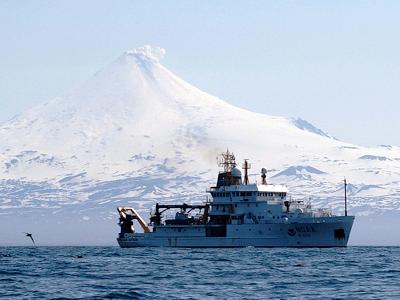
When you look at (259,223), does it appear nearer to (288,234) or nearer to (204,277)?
(288,234)

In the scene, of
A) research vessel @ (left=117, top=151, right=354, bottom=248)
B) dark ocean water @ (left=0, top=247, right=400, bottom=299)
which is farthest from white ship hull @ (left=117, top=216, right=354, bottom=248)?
dark ocean water @ (left=0, top=247, right=400, bottom=299)

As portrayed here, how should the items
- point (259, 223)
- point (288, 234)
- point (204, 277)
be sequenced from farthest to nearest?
point (288, 234)
point (259, 223)
point (204, 277)

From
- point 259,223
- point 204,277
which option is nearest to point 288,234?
point 259,223

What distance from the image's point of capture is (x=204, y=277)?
289ft

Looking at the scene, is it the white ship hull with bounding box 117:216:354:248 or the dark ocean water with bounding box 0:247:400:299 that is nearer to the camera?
the dark ocean water with bounding box 0:247:400:299

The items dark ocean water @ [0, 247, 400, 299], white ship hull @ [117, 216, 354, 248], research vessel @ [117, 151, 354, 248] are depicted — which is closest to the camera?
dark ocean water @ [0, 247, 400, 299]

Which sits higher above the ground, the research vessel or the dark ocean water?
the research vessel

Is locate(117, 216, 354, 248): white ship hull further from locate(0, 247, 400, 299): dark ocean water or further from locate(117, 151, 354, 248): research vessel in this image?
locate(0, 247, 400, 299): dark ocean water

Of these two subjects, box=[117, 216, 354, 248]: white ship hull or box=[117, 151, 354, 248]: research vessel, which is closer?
box=[117, 216, 354, 248]: white ship hull

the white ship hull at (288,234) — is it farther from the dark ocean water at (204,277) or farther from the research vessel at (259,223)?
the dark ocean water at (204,277)

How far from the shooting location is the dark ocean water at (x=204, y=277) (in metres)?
74.2

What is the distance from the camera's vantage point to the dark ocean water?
7425 centimetres

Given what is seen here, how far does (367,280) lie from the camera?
84.9 meters

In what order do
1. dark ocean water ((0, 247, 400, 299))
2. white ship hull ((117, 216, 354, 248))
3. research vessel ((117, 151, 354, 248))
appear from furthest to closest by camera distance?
research vessel ((117, 151, 354, 248)) → white ship hull ((117, 216, 354, 248)) → dark ocean water ((0, 247, 400, 299))
